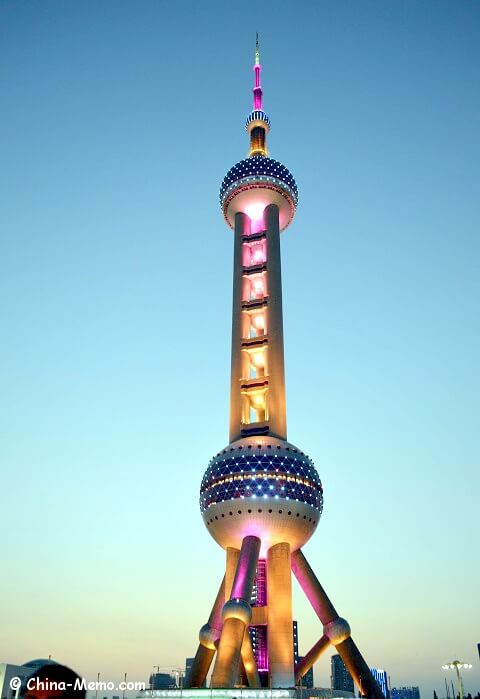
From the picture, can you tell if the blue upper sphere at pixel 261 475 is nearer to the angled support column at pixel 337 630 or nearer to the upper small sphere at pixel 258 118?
the angled support column at pixel 337 630

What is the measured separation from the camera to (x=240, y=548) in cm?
6744

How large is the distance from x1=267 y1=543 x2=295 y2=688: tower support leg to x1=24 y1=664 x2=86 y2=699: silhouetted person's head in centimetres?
3081

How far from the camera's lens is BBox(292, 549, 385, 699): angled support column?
62.7 meters

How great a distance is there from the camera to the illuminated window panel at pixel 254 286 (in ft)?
275

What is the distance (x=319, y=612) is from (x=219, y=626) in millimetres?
10501

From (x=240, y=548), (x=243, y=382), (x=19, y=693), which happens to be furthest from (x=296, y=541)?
(x=19, y=693)

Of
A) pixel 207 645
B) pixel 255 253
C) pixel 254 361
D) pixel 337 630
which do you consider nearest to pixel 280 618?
pixel 337 630

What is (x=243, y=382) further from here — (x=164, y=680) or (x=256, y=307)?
(x=164, y=680)

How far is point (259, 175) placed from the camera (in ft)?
285

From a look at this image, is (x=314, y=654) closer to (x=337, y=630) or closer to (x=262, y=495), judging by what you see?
(x=337, y=630)

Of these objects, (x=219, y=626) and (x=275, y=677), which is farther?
(x=219, y=626)

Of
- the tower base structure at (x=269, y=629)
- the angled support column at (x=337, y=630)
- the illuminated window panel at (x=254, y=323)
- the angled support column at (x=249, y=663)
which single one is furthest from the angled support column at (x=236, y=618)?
the illuminated window panel at (x=254, y=323)

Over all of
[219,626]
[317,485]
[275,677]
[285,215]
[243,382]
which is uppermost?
[285,215]

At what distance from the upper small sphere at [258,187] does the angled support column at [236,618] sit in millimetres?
45699
